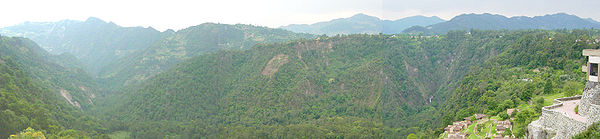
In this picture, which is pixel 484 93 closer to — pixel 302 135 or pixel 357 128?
pixel 357 128

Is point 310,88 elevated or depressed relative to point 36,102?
depressed

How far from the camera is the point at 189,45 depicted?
9338cm

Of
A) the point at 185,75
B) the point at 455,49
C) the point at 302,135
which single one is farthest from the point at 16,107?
the point at 455,49

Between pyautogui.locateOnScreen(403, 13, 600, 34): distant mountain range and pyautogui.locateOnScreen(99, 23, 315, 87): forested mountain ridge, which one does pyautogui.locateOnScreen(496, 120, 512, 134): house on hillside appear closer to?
pyautogui.locateOnScreen(403, 13, 600, 34): distant mountain range

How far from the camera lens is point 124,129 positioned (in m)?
46.8

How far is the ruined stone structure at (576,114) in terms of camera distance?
26.7 feet

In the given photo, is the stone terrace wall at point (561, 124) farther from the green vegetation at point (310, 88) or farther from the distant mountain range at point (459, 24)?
the distant mountain range at point (459, 24)

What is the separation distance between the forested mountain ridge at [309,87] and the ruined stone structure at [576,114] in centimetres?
2506

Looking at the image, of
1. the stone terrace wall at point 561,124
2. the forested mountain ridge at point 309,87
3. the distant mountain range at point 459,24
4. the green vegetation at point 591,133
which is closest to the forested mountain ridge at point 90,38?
the distant mountain range at point 459,24

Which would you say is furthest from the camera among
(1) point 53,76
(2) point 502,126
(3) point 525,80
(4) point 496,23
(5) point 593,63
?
(4) point 496,23

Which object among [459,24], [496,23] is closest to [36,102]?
[496,23]

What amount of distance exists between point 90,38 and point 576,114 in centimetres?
16985

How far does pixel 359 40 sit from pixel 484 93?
3166cm

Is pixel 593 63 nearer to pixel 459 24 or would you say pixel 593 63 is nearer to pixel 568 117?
pixel 568 117
